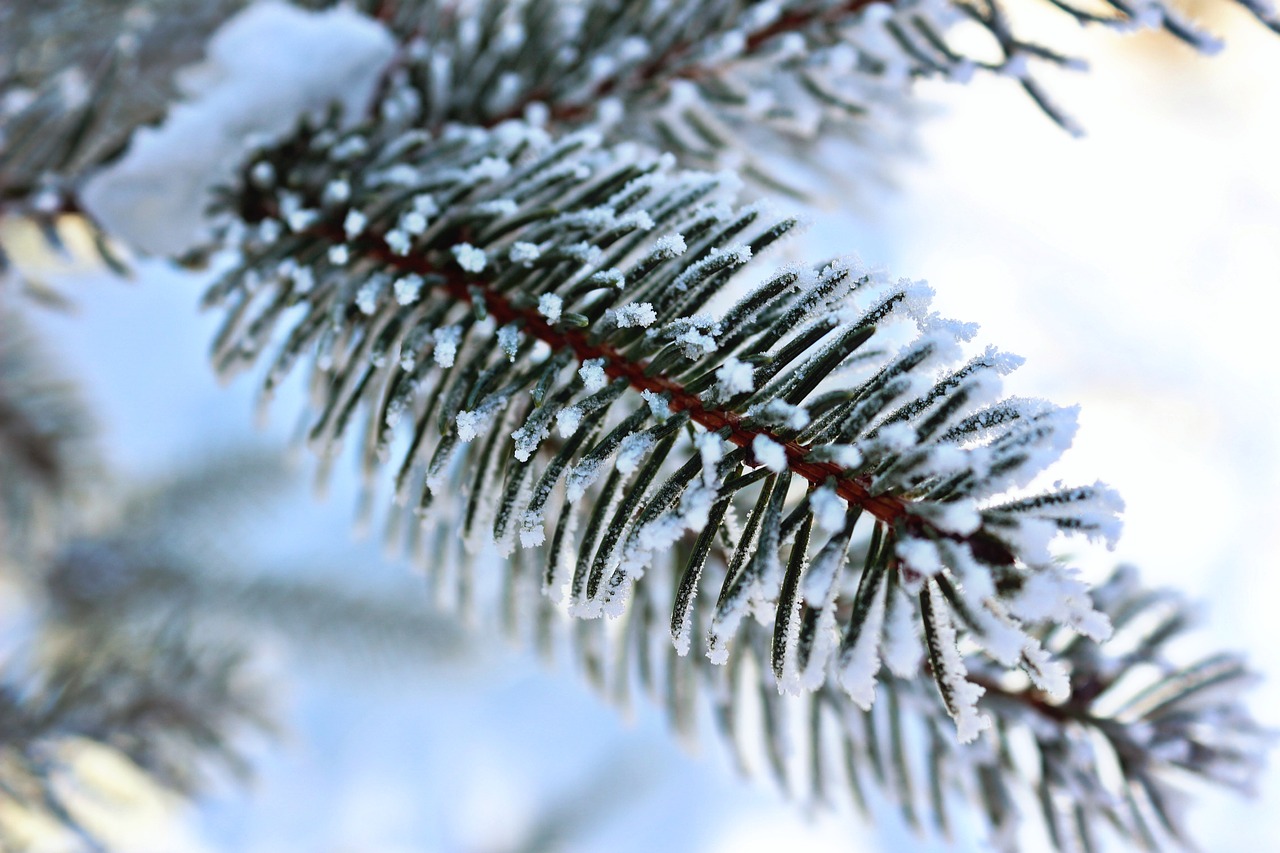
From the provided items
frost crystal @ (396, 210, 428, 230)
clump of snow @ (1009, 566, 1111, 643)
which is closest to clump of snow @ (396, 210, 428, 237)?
frost crystal @ (396, 210, 428, 230)

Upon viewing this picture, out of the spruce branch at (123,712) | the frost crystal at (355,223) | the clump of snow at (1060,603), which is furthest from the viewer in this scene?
the spruce branch at (123,712)

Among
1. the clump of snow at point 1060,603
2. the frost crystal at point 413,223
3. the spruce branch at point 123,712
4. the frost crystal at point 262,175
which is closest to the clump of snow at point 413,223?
the frost crystal at point 413,223

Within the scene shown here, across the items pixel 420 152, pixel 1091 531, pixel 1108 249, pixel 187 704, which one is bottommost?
pixel 1091 531

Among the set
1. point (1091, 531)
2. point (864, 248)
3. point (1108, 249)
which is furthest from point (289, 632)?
point (1108, 249)

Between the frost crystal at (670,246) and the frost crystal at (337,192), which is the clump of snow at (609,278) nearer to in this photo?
the frost crystal at (670,246)

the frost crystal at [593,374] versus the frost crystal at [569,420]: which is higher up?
the frost crystal at [593,374]

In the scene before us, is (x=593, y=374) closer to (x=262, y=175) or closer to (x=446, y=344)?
(x=446, y=344)

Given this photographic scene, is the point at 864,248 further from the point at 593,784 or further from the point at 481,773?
the point at 481,773

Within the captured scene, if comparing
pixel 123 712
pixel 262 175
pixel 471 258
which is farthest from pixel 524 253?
pixel 123 712

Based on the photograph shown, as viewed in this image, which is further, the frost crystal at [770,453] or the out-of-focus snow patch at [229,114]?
the out-of-focus snow patch at [229,114]
